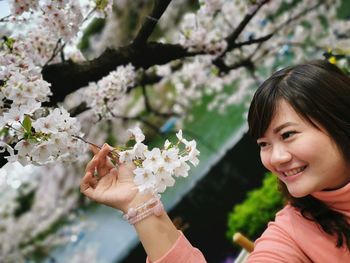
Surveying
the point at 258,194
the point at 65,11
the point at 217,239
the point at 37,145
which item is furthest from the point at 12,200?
the point at 37,145

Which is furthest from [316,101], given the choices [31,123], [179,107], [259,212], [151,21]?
[179,107]

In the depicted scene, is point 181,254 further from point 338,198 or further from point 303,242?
point 338,198

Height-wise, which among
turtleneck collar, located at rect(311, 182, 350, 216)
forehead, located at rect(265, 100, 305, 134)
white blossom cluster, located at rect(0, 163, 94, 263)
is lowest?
white blossom cluster, located at rect(0, 163, 94, 263)

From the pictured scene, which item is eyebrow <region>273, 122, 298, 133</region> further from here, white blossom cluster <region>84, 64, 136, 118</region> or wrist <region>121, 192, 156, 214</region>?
white blossom cluster <region>84, 64, 136, 118</region>

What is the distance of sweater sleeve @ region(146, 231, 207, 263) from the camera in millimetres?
1568

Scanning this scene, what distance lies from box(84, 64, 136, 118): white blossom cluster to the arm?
1.30 meters

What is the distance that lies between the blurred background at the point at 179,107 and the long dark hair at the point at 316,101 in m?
0.71

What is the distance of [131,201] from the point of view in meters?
1.64

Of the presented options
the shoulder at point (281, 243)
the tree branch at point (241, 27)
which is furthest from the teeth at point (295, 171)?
the tree branch at point (241, 27)

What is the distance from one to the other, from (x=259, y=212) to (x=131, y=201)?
14.4ft

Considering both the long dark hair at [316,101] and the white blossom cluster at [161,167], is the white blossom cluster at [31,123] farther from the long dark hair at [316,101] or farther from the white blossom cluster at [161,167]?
the long dark hair at [316,101]

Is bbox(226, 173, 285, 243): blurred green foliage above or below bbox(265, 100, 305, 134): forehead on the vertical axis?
below

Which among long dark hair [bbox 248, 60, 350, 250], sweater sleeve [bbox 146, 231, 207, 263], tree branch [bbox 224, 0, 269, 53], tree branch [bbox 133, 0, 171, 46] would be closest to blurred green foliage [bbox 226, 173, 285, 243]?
tree branch [bbox 224, 0, 269, 53]

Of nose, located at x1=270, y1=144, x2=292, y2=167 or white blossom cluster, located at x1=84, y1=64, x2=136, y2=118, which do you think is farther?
white blossom cluster, located at x1=84, y1=64, x2=136, y2=118
